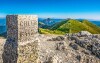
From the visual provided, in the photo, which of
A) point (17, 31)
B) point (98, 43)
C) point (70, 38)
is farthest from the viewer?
point (70, 38)

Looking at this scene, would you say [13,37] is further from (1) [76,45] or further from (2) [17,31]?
(1) [76,45]

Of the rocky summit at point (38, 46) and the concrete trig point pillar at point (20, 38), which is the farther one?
the rocky summit at point (38, 46)

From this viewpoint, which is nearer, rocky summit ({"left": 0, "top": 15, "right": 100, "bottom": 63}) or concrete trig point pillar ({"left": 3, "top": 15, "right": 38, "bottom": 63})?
concrete trig point pillar ({"left": 3, "top": 15, "right": 38, "bottom": 63})

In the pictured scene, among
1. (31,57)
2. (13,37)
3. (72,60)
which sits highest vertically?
(13,37)

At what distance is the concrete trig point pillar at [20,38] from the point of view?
2983cm

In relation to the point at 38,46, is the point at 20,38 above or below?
above

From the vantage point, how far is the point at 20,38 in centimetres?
2991

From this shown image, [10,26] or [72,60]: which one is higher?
[10,26]

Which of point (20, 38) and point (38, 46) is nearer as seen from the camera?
point (20, 38)

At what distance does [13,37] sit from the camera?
3023 centimetres

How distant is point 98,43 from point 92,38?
3.04m

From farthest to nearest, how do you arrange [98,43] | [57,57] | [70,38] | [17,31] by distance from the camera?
[70,38] < [98,43] < [57,57] < [17,31]

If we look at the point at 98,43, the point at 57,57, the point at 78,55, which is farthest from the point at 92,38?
the point at 57,57

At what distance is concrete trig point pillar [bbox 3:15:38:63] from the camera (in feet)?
97.9
